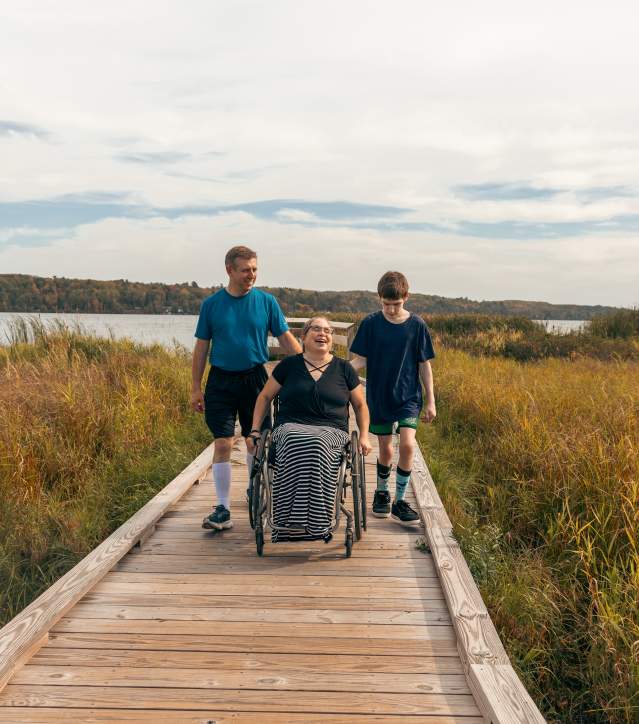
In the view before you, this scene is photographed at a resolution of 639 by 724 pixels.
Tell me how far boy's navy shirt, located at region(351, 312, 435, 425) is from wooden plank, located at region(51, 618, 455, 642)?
63.3 inches

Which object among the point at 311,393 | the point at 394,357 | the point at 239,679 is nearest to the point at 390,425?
the point at 394,357

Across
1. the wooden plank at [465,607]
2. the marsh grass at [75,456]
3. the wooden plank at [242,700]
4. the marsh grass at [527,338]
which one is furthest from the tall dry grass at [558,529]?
the marsh grass at [527,338]

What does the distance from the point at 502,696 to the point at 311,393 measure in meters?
2.04

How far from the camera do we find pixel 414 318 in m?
4.45

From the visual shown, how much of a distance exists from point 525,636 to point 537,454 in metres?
2.26

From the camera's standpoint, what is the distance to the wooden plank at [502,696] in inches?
92.4

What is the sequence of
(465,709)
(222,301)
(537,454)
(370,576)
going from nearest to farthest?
(465,709), (370,576), (222,301), (537,454)

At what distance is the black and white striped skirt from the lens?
374 cm

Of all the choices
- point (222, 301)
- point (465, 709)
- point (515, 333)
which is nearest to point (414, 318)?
point (222, 301)

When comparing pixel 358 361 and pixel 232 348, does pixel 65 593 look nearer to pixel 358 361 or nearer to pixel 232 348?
pixel 232 348

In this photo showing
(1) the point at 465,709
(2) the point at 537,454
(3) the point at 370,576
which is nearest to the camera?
(1) the point at 465,709

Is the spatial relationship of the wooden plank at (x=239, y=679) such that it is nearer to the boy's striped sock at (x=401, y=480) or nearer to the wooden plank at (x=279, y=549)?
the wooden plank at (x=279, y=549)

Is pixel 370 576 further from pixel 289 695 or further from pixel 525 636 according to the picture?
pixel 289 695

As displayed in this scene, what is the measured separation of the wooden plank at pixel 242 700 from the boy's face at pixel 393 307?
244cm
